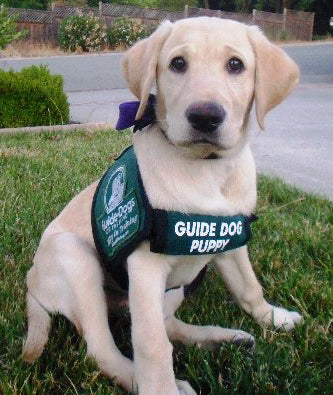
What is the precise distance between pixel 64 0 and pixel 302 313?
38.4 meters

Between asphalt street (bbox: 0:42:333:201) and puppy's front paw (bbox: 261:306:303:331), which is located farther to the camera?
asphalt street (bbox: 0:42:333:201)

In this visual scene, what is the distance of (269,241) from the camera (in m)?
3.41

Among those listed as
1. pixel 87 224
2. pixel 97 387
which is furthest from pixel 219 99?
pixel 97 387

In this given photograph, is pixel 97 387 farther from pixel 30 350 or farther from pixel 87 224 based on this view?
pixel 87 224

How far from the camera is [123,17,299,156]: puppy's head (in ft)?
6.73

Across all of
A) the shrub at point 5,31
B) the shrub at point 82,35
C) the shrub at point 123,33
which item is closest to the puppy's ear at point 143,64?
the shrub at point 5,31

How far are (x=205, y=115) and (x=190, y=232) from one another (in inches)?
16.7

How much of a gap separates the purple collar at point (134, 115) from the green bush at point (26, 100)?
5.93 metres

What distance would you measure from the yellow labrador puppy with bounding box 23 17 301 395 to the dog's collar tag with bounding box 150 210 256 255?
0.07 feet

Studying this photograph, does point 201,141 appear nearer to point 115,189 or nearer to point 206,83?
point 206,83

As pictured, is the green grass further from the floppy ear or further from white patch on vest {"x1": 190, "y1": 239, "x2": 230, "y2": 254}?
the floppy ear

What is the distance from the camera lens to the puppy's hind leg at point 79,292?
2129 mm

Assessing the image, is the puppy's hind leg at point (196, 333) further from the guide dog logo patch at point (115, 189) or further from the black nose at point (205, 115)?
the black nose at point (205, 115)

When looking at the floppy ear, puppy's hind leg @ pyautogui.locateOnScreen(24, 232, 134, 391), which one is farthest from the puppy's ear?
puppy's hind leg @ pyautogui.locateOnScreen(24, 232, 134, 391)
